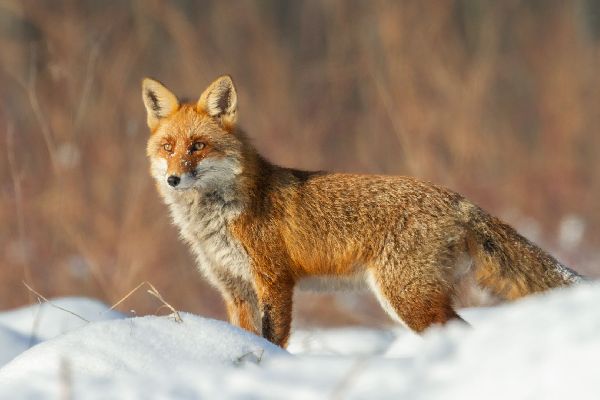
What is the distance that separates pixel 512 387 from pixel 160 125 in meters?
3.32

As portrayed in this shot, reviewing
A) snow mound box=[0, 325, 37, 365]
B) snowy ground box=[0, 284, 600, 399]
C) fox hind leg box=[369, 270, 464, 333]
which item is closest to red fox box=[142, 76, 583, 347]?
fox hind leg box=[369, 270, 464, 333]

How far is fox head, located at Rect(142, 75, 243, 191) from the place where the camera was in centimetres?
462

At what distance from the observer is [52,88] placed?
30.5ft

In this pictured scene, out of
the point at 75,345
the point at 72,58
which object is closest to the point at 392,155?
the point at 72,58

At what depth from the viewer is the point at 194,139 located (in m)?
4.75

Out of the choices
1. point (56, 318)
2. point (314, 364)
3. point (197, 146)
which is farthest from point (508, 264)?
point (56, 318)

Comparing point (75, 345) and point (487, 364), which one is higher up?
point (487, 364)

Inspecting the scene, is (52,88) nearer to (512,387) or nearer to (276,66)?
(276,66)

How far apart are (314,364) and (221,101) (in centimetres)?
272

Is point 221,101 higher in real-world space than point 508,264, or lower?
higher

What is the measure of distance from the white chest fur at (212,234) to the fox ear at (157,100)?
50cm

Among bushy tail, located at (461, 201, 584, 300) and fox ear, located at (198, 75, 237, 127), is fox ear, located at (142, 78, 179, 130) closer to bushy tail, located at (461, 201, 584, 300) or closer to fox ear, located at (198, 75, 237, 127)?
fox ear, located at (198, 75, 237, 127)

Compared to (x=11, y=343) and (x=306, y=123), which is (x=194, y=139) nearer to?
(x=11, y=343)

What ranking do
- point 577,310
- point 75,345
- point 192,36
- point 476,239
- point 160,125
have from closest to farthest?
point 577,310, point 75,345, point 476,239, point 160,125, point 192,36
